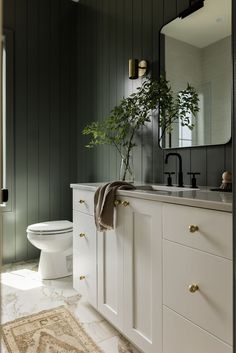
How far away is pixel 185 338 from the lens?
1.16 m

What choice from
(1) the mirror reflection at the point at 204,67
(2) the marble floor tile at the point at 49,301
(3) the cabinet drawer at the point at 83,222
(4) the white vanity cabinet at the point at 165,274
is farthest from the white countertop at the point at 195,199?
(2) the marble floor tile at the point at 49,301

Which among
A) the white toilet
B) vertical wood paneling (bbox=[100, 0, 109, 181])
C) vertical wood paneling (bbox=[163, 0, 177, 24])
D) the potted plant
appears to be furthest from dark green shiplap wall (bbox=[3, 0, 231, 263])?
the white toilet

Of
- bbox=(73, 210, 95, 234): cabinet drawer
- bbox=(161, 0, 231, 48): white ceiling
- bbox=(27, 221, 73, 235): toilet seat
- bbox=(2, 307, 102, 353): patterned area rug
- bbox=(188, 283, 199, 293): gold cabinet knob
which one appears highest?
bbox=(161, 0, 231, 48): white ceiling

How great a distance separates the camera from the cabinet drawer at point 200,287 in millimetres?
991

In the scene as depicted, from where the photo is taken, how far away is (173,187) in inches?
69.5

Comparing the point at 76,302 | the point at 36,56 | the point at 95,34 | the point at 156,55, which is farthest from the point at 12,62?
the point at 76,302

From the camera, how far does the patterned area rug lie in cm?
155

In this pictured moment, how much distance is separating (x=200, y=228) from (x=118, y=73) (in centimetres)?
188

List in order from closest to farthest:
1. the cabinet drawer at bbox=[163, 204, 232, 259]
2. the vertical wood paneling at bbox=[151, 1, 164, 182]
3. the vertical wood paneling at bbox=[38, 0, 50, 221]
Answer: the cabinet drawer at bbox=[163, 204, 232, 259] < the vertical wood paneling at bbox=[151, 1, 164, 182] < the vertical wood paneling at bbox=[38, 0, 50, 221]

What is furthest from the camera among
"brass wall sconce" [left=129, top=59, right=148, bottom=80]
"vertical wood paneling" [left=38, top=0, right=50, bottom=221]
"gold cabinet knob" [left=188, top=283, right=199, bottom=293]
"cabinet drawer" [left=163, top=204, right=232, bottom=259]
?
"vertical wood paneling" [left=38, top=0, right=50, bottom=221]

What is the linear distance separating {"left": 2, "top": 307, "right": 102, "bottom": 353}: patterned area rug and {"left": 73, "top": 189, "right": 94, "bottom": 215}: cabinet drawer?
726 mm

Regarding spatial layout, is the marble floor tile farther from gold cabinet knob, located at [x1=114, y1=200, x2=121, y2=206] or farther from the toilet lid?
gold cabinet knob, located at [x1=114, y1=200, x2=121, y2=206]

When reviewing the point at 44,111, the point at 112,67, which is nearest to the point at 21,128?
the point at 44,111

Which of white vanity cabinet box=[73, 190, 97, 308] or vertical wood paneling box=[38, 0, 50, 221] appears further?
vertical wood paneling box=[38, 0, 50, 221]
